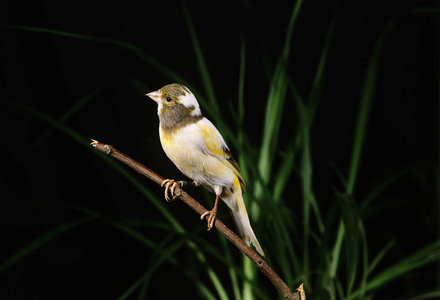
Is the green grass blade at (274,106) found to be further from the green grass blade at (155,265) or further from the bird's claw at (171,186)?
the bird's claw at (171,186)

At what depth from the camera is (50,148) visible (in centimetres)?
83

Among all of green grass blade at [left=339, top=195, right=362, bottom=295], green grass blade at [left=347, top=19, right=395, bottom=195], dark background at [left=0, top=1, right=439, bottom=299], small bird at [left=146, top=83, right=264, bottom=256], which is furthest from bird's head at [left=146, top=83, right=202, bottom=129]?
green grass blade at [left=347, top=19, right=395, bottom=195]

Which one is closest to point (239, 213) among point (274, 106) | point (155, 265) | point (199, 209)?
point (199, 209)

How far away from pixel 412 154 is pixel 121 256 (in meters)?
0.68

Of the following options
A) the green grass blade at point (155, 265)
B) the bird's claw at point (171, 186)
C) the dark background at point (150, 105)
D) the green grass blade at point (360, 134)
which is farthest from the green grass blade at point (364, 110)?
the bird's claw at point (171, 186)

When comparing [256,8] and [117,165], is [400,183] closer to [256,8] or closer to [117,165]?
[256,8]

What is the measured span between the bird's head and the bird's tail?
9cm

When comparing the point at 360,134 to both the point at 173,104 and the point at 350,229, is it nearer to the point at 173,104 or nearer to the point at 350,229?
the point at 350,229

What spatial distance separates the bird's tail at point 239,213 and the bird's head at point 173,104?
0.09 meters

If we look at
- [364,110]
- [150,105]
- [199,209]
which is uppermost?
[364,110]

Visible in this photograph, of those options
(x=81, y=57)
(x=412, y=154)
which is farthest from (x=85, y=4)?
(x=412, y=154)

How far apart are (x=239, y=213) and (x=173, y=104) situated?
0.42 feet

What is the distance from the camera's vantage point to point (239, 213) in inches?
18.1

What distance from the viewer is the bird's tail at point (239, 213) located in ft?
1.51
